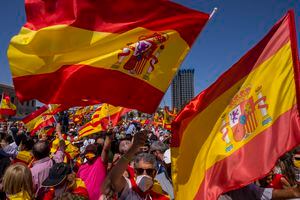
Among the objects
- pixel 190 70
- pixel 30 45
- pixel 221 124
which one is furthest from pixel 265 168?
pixel 190 70

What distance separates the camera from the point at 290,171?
4320mm

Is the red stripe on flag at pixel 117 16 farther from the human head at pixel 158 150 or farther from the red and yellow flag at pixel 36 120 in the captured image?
the red and yellow flag at pixel 36 120

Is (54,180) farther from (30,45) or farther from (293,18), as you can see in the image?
(293,18)

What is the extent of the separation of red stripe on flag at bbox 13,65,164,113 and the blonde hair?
0.77 meters

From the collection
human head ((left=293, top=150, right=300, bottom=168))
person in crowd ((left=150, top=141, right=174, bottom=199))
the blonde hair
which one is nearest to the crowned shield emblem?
the blonde hair

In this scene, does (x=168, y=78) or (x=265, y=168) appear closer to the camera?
(x=265, y=168)

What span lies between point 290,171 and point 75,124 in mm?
21365

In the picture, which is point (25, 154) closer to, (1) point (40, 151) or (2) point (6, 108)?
(1) point (40, 151)

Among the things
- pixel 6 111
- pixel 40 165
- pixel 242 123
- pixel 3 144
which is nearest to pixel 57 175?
pixel 40 165

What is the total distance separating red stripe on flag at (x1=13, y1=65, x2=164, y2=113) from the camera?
153 inches

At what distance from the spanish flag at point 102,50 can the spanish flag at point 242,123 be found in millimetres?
550

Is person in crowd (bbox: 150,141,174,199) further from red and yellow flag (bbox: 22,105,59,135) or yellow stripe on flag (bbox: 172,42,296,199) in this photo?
red and yellow flag (bbox: 22,105,59,135)

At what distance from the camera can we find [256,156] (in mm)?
3039

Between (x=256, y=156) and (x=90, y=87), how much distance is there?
1.89 meters
